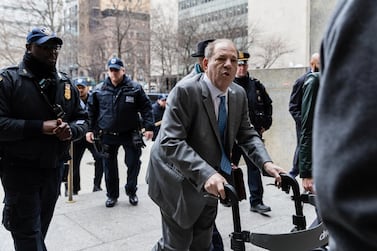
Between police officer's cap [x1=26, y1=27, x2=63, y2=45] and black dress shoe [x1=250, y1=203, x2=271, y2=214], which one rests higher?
police officer's cap [x1=26, y1=27, x2=63, y2=45]

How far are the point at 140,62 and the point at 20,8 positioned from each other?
11913 mm

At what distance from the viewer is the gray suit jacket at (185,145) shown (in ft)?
8.61

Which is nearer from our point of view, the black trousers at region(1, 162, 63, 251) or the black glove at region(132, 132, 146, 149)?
the black trousers at region(1, 162, 63, 251)

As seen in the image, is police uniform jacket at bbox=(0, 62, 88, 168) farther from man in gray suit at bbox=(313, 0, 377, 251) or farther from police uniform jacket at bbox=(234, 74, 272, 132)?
police uniform jacket at bbox=(234, 74, 272, 132)

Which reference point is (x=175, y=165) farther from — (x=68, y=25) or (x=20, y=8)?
(x=68, y=25)

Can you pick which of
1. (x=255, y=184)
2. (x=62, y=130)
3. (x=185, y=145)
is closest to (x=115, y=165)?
(x=255, y=184)

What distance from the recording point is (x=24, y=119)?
298cm

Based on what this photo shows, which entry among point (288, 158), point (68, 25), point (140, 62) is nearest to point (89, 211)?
point (288, 158)

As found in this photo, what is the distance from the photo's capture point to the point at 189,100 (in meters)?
2.72

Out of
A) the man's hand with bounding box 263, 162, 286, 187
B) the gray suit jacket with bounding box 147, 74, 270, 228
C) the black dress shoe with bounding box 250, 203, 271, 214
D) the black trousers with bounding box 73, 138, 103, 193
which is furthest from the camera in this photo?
the black trousers with bounding box 73, 138, 103, 193

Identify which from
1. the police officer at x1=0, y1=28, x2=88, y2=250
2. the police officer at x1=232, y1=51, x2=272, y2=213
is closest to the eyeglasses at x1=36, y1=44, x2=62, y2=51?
the police officer at x1=0, y1=28, x2=88, y2=250

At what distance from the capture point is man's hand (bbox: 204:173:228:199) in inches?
84.6

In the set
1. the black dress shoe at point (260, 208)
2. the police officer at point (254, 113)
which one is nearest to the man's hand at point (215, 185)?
the police officer at point (254, 113)

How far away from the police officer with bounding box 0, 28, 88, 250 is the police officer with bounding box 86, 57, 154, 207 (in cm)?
239
